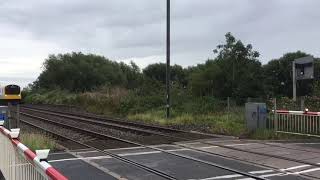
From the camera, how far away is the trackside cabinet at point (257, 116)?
2075cm

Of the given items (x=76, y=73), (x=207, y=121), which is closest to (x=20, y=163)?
(x=207, y=121)

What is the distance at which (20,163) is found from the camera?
282 inches

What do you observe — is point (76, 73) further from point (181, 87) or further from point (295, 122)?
point (295, 122)

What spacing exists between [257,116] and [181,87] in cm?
2354

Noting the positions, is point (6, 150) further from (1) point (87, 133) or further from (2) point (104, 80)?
(2) point (104, 80)

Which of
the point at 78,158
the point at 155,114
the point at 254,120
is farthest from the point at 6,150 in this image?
the point at 155,114

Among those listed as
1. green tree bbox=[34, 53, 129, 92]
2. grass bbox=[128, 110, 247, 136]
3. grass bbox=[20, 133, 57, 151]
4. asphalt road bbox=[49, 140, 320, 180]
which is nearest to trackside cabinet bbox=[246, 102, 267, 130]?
grass bbox=[128, 110, 247, 136]

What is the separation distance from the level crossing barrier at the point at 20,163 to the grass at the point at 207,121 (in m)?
13.2

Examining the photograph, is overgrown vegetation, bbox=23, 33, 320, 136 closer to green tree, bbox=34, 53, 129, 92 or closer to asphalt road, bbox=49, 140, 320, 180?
green tree, bbox=34, 53, 129, 92

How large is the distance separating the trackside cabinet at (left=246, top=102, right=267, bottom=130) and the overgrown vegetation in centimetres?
80

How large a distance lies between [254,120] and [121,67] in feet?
422

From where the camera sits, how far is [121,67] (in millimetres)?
148625

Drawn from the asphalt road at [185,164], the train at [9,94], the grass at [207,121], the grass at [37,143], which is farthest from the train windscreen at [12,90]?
the grass at [207,121]

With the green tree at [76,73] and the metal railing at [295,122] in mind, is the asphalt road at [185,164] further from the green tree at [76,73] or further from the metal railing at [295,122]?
the green tree at [76,73]
